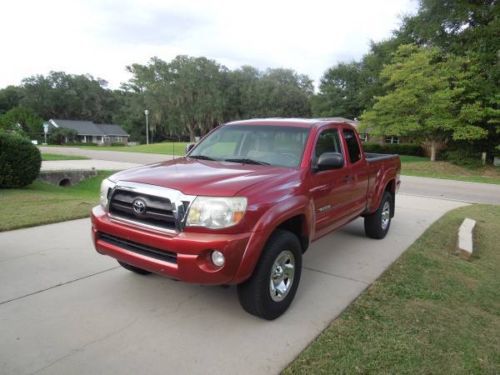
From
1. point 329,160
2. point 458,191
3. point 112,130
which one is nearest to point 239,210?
point 329,160

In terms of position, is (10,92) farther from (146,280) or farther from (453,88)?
(146,280)

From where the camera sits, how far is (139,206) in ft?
10.1

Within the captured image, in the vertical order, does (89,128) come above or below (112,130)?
above

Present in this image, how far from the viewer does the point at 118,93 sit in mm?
84312

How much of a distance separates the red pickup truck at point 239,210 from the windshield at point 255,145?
13 millimetres

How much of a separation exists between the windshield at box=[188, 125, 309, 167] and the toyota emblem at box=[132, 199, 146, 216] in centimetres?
126

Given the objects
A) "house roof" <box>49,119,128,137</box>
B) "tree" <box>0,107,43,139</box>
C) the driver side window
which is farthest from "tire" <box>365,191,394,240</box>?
"house roof" <box>49,119,128,137</box>

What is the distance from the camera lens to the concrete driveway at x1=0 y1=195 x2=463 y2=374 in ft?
8.87

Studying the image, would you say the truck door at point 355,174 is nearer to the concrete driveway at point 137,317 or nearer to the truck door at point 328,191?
the truck door at point 328,191

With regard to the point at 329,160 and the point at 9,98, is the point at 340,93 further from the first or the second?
the point at 9,98

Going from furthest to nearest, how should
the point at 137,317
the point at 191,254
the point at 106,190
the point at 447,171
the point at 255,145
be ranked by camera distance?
the point at 447,171
the point at 255,145
the point at 106,190
the point at 137,317
the point at 191,254

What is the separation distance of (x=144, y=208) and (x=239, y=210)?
821 mm

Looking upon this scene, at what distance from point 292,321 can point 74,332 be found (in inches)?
73.7

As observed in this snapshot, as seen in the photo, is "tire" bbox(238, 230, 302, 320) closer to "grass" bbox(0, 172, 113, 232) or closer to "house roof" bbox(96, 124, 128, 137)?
"grass" bbox(0, 172, 113, 232)
